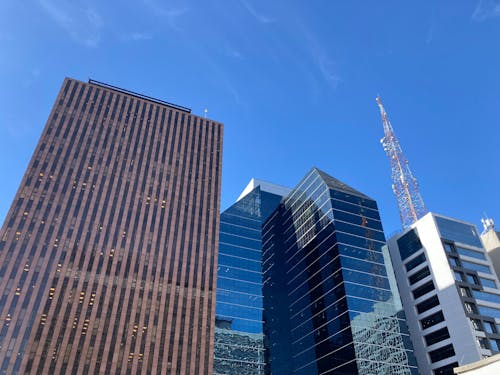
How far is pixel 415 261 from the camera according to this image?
123438 millimetres

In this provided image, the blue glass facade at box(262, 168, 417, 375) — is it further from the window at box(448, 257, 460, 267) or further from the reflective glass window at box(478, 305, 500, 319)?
the reflective glass window at box(478, 305, 500, 319)

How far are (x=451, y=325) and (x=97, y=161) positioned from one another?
327 ft

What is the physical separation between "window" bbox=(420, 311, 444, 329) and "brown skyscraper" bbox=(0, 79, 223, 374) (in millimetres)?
57300

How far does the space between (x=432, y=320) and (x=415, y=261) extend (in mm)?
17561

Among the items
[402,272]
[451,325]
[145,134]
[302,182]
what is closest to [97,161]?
[145,134]

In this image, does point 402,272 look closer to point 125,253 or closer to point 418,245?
point 418,245

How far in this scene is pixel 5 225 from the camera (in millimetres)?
94312

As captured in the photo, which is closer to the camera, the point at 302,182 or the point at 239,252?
the point at 239,252

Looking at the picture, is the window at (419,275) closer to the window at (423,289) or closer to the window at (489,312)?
the window at (423,289)

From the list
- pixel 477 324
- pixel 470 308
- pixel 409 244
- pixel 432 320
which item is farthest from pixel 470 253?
pixel 432 320

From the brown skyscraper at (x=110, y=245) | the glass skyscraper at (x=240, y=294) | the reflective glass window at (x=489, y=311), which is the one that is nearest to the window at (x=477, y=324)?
the reflective glass window at (x=489, y=311)

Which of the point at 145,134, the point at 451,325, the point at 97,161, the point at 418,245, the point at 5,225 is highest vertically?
the point at 145,134

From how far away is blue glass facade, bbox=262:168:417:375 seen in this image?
348ft

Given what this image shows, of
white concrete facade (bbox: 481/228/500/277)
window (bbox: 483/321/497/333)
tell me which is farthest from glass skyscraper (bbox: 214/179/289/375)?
white concrete facade (bbox: 481/228/500/277)
